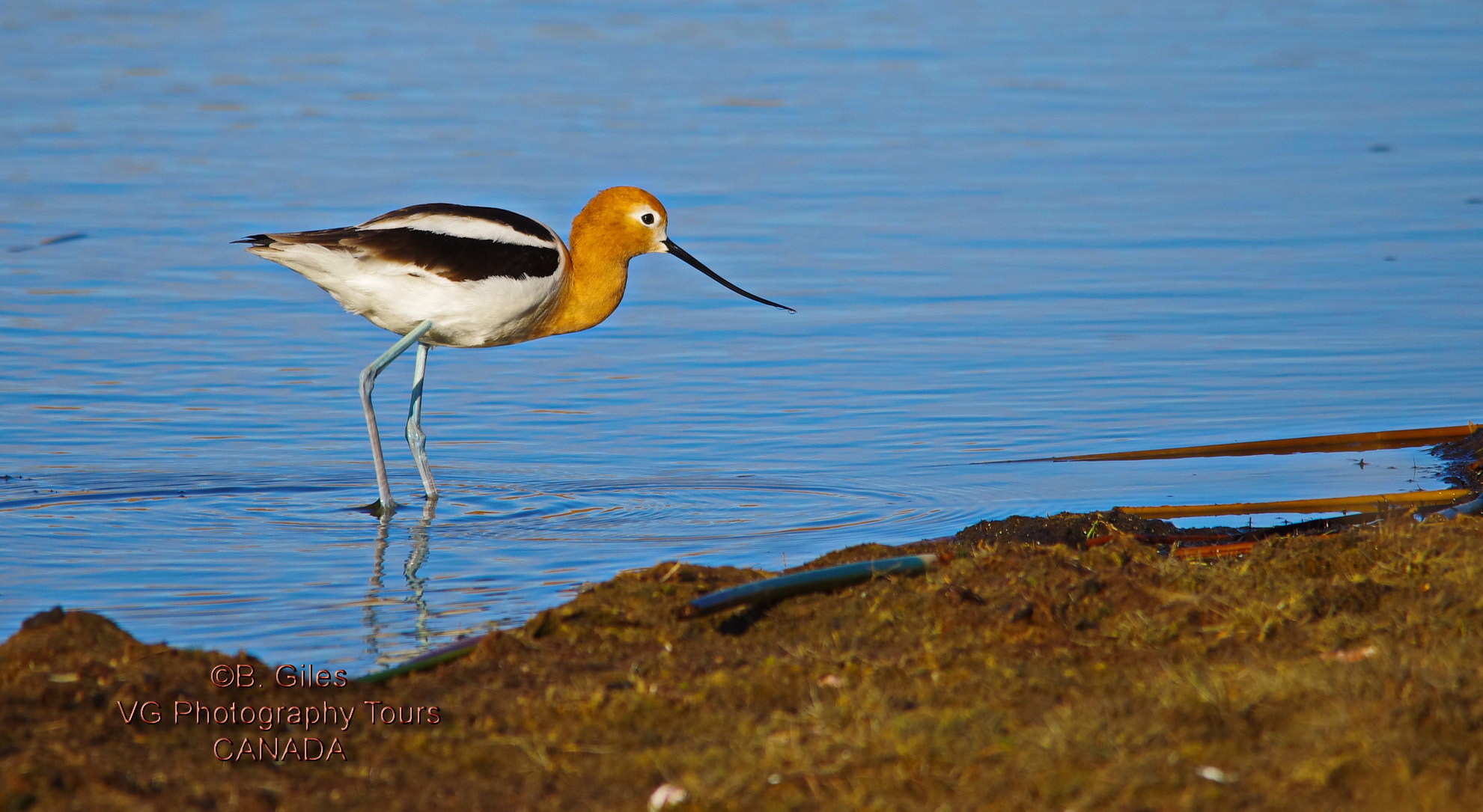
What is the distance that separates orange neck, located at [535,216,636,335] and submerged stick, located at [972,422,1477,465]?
6.51 feet

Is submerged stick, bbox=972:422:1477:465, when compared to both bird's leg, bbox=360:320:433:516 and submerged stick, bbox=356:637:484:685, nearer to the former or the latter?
bird's leg, bbox=360:320:433:516

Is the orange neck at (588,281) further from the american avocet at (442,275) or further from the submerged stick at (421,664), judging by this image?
the submerged stick at (421,664)

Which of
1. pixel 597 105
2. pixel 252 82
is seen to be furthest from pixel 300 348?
pixel 252 82

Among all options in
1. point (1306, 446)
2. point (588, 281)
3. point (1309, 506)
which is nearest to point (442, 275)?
point (588, 281)

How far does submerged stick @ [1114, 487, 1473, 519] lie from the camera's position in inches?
278

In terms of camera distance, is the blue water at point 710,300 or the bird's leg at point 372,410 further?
the bird's leg at point 372,410

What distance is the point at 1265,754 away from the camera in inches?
148

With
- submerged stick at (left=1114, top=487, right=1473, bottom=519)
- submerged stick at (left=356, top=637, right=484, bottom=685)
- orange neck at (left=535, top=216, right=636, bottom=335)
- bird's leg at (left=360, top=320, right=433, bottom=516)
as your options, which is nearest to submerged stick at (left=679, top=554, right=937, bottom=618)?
submerged stick at (left=356, top=637, right=484, bottom=685)

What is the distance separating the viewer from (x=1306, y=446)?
334 inches

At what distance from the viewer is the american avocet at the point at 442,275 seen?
7.93 metres

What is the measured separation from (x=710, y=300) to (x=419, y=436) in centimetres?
474

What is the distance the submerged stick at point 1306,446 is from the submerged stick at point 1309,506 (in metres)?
1.15

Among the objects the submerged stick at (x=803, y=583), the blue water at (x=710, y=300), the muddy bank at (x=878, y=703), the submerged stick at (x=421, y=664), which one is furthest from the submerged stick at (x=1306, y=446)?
the submerged stick at (x=421, y=664)

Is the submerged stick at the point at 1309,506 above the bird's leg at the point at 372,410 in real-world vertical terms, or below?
below
